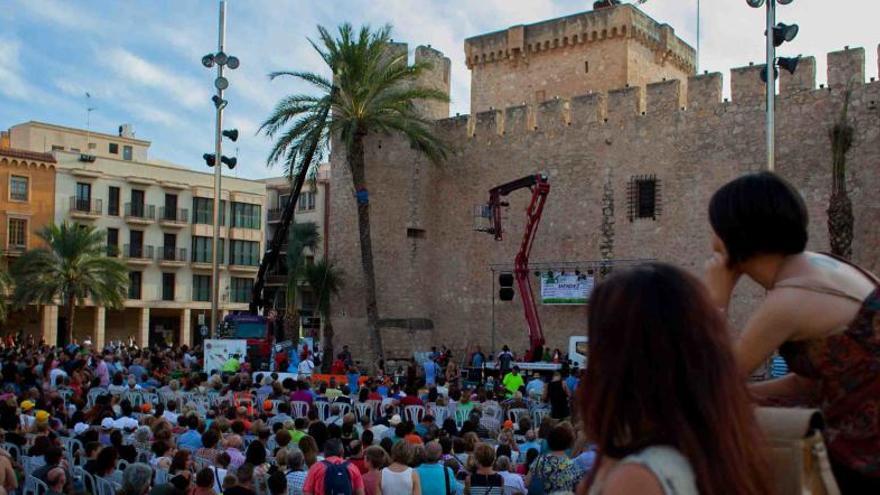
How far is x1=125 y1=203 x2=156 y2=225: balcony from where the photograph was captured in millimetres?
42688

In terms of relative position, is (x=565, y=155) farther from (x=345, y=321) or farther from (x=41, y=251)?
(x=41, y=251)

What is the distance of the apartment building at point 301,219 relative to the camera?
3897 cm

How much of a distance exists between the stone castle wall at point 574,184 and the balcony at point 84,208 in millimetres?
18715

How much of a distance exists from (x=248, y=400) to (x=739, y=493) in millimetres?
11015

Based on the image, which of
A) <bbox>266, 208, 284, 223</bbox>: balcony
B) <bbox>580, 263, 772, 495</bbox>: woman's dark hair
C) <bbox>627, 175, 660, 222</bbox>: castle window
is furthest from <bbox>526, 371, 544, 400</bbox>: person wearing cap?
<bbox>266, 208, 284, 223</bbox>: balcony

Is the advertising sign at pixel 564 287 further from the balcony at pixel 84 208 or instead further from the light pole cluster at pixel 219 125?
the balcony at pixel 84 208

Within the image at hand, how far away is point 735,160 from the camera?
21250 millimetres

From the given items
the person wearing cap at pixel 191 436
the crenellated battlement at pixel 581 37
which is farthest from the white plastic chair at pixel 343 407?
the crenellated battlement at pixel 581 37

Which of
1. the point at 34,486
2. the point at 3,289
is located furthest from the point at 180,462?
the point at 3,289

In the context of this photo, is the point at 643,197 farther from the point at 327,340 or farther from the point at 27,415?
the point at 27,415

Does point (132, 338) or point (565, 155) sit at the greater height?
point (565, 155)

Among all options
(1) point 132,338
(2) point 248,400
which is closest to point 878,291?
(2) point 248,400

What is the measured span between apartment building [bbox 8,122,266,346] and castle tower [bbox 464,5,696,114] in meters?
14.9

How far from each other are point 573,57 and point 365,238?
10.2 m
